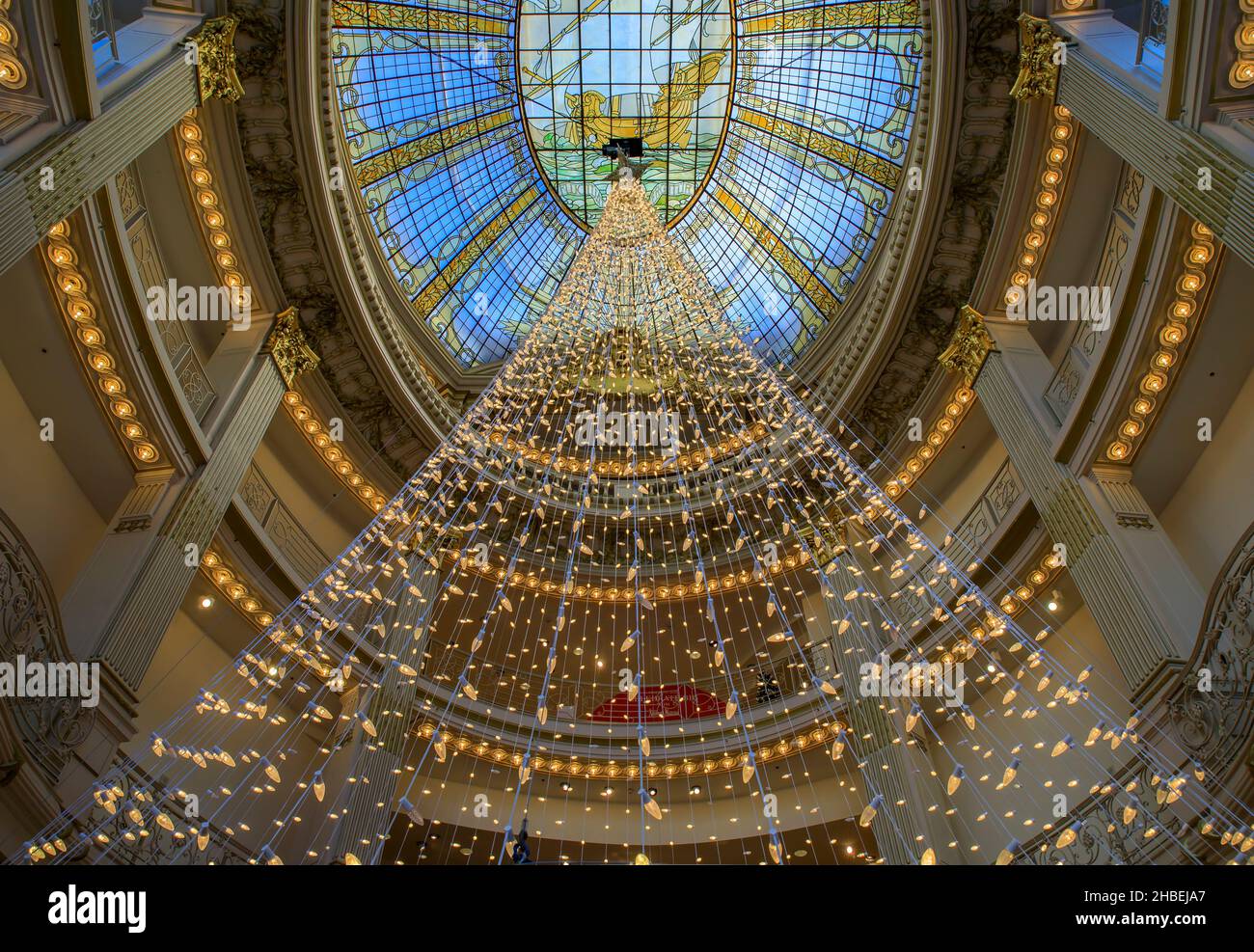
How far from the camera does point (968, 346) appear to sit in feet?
46.1

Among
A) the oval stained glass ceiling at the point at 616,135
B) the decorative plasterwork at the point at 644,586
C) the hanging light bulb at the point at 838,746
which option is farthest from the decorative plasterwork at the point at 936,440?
the oval stained glass ceiling at the point at 616,135

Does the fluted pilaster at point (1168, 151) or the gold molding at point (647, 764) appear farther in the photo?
the gold molding at point (647, 764)

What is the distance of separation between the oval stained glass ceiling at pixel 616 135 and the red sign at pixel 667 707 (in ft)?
28.6

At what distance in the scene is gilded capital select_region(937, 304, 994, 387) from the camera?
13727 millimetres

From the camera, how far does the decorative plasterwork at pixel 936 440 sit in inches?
571

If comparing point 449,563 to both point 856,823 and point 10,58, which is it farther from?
point 10,58

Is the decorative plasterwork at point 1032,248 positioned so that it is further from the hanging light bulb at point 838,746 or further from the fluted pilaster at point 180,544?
the fluted pilaster at point 180,544

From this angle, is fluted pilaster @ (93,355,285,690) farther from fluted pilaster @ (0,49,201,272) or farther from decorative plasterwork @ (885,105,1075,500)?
decorative plasterwork @ (885,105,1075,500)

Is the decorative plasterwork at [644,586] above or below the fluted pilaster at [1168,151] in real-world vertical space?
above

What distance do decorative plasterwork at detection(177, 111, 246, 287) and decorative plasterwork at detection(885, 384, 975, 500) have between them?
1194 cm

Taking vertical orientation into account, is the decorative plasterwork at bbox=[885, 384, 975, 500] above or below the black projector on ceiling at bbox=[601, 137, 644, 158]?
below

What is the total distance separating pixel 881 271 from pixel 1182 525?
7.74 meters

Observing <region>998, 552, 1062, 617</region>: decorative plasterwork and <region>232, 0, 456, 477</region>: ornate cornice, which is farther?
<region>232, 0, 456, 477</region>: ornate cornice

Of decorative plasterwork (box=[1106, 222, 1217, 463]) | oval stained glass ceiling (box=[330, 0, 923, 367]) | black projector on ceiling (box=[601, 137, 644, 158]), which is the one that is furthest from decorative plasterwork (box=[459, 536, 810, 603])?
A: black projector on ceiling (box=[601, 137, 644, 158])
